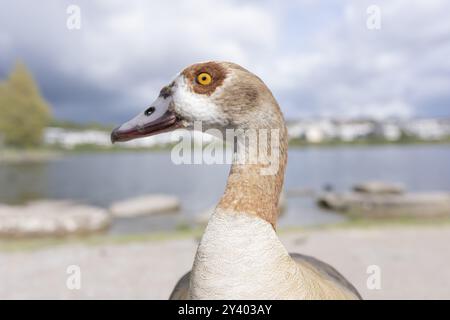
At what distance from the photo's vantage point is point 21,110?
49.3 meters

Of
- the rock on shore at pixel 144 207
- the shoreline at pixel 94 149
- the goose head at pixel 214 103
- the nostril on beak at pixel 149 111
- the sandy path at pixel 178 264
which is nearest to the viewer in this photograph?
the goose head at pixel 214 103

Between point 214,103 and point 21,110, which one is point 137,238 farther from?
point 21,110

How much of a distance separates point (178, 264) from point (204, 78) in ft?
17.7

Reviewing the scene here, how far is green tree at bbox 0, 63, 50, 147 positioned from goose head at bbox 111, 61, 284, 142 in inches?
2169

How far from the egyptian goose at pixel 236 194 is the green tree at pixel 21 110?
55.2 meters

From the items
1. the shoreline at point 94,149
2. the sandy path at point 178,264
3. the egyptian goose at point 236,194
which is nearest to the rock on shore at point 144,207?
the sandy path at point 178,264

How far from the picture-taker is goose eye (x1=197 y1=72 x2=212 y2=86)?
1.88 metres

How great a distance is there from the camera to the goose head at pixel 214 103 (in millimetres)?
1840

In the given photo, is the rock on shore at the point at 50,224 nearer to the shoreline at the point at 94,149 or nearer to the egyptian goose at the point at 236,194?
the egyptian goose at the point at 236,194

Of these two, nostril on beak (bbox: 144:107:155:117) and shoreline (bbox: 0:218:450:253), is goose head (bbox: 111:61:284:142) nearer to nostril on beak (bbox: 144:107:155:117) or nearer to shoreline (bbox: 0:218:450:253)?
nostril on beak (bbox: 144:107:155:117)

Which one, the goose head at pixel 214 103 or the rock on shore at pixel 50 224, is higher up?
the goose head at pixel 214 103
